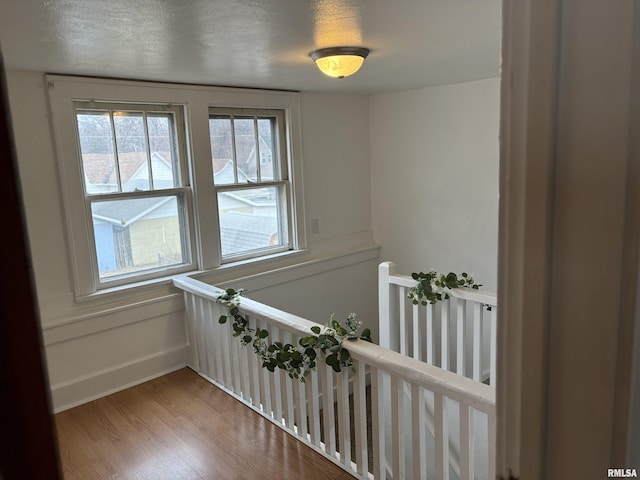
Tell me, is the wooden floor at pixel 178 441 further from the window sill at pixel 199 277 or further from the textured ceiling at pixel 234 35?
the textured ceiling at pixel 234 35

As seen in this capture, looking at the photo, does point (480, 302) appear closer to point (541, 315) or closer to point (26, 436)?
point (541, 315)

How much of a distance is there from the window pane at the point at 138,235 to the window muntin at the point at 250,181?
35 centimetres

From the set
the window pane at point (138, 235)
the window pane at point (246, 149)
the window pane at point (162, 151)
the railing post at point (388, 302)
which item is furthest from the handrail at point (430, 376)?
the window pane at point (246, 149)

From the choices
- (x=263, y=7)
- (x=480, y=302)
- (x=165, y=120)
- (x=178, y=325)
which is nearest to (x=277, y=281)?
(x=178, y=325)

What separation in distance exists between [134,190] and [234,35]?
155 centimetres

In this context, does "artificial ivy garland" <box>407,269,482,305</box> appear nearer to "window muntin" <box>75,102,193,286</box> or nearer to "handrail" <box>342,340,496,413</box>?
"handrail" <box>342,340,496,413</box>

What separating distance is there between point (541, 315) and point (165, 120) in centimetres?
324

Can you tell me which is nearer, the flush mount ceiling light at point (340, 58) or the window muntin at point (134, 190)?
the flush mount ceiling light at point (340, 58)

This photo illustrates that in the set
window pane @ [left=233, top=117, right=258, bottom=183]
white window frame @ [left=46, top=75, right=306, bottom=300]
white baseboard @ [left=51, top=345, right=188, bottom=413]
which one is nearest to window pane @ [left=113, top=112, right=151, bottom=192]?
white window frame @ [left=46, top=75, right=306, bottom=300]

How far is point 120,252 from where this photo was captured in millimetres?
3207

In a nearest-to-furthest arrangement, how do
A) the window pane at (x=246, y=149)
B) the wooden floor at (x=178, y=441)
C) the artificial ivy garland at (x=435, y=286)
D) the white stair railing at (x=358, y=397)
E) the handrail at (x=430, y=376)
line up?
1. the handrail at (x=430, y=376)
2. the white stair railing at (x=358, y=397)
3. the wooden floor at (x=178, y=441)
4. the artificial ivy garland at (x=435, y=286)
5. the window pane at (x=246, y=149)

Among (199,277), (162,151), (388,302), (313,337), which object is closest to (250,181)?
(162,151)

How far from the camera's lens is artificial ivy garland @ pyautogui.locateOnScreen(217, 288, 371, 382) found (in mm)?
2158

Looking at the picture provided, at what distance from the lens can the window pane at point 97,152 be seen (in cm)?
298
